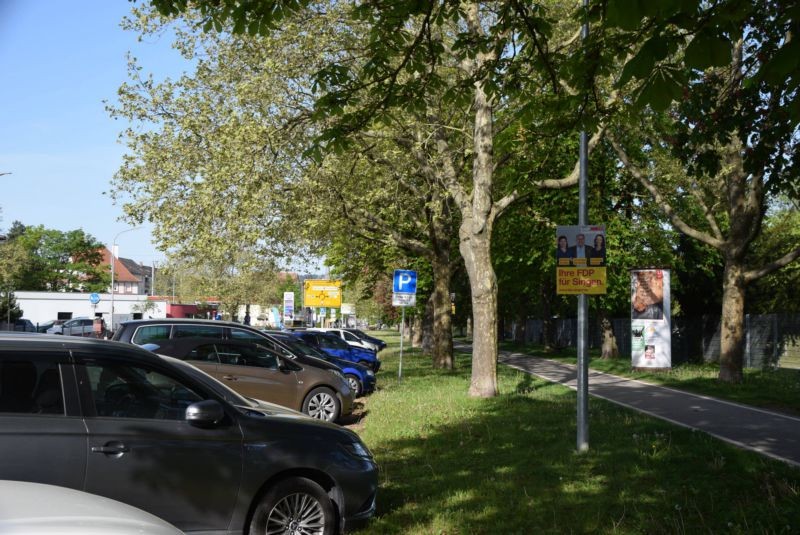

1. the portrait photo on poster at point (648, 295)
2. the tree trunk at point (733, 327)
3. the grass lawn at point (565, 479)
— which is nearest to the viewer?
the grass lawn at point (565, 479)

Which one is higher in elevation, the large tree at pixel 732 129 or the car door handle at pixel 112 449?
the large tree at pixel 732 129

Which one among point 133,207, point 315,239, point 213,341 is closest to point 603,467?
point 213,341

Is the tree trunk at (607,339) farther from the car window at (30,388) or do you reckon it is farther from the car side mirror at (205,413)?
the car window at (30,388)

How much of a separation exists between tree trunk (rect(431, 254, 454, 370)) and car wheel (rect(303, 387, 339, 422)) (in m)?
13.8

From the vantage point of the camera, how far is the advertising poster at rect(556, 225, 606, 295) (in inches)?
392

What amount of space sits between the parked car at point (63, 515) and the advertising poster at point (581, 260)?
25.5ft

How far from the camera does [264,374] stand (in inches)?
489

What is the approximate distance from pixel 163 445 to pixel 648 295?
75.2ft

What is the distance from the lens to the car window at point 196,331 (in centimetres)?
1243

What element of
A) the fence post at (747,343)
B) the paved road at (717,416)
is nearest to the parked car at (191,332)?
the paved road at (717,416)

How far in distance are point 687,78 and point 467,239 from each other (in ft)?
36.7

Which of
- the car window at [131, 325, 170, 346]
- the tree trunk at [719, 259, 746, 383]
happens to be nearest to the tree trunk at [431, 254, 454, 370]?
the tree trunk at [719, 259, 746, 383]

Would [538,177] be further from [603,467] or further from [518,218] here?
[603,467]

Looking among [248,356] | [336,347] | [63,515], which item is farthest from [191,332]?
[336,347]
